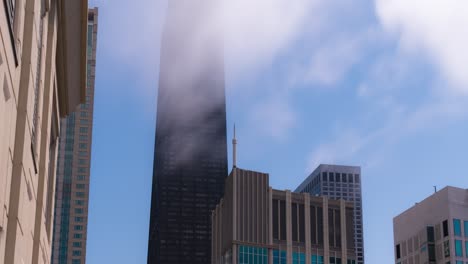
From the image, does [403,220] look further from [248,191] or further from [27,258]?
[27,258]

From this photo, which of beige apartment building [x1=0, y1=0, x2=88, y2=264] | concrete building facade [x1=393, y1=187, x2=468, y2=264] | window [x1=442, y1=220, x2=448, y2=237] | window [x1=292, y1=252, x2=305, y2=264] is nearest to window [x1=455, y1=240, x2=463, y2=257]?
concrete building facade [x1=393, y1=187, x2=468, y2=264]

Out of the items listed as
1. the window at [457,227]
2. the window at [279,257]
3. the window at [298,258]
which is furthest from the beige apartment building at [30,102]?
the window at [298,258]

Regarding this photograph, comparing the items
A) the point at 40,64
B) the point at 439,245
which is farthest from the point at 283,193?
the point at 40,64

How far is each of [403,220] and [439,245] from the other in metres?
15.6

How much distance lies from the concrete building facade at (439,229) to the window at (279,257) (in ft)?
88.9

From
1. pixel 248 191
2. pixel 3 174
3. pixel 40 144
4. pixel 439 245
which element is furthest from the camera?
pixel 248 191

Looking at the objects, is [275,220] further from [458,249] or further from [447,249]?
[458,249]

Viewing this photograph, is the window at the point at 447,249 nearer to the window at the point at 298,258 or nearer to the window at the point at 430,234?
the window at the point at 430,234

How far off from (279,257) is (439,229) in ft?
132

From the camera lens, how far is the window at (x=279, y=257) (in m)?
180

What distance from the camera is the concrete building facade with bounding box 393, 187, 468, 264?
147 m

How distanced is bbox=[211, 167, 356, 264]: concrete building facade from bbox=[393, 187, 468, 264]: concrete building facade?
2575 centimetres

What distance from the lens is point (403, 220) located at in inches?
6511

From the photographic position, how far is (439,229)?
149750mm
